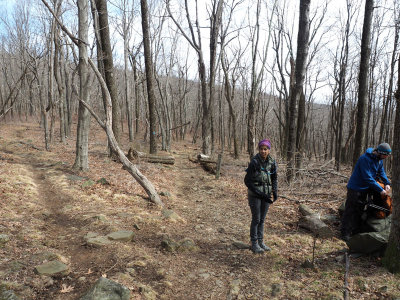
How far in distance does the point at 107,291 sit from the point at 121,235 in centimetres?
176

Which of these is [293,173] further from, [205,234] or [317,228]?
[205,234]

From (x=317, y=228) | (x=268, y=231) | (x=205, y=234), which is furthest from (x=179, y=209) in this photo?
(x=317, y=228)

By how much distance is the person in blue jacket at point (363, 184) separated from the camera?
4707mm

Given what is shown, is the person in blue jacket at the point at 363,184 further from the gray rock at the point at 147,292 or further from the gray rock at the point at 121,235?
the gray rock at the point at 121,235

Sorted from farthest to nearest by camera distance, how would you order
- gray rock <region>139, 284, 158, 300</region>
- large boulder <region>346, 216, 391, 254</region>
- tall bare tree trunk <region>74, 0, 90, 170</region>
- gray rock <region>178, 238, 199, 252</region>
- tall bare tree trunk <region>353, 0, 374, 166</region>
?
tall bare tree trunk <region>74, 0, 90, 170</region> → tall bare tree trunk <region>353, 0, 374, 166</region> → gray rock <region>178, 238, 199, 252</region> → large boulder <region>346, 216, 391, 254</region> → gray rock <region>139, 284, 158, 300</region>

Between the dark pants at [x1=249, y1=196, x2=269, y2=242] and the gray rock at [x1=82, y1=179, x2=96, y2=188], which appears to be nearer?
the dark pants at [x1=249, y1=196, x2=269, y2=242]

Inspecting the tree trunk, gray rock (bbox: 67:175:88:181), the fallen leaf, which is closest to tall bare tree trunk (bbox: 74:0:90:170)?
gray rock (bbox: 67:175:88:181)

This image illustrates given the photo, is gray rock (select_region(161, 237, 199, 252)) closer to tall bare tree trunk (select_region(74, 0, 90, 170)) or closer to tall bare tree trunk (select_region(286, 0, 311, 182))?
tall bare tree trunk (select_region(286, 0, 311, 182))

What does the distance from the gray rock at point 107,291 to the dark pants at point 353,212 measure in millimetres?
4571

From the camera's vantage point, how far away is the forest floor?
139 inches

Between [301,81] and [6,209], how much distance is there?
9.75 meters

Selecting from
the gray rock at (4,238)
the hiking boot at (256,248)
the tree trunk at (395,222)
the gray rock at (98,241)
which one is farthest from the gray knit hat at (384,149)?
the gray rock at (4,238)

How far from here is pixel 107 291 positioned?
3.07 metres

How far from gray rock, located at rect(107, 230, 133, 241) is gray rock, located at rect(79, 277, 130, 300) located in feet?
4.88
